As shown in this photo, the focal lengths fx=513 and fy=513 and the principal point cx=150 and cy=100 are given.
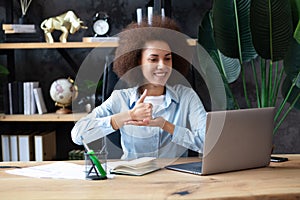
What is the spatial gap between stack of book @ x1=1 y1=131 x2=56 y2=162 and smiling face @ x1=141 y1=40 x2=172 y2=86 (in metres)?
1.43

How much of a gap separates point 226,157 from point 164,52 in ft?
1.99

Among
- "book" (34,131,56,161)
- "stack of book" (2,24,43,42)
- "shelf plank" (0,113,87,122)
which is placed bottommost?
"book" (34,131,56,161)

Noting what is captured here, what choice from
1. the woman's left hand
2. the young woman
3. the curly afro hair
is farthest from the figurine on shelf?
the woman's left hand

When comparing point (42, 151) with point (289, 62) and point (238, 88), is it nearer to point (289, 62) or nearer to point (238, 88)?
point (238, 88)

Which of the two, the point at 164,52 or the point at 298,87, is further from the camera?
the point at 298,87

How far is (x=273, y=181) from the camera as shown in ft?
5.56

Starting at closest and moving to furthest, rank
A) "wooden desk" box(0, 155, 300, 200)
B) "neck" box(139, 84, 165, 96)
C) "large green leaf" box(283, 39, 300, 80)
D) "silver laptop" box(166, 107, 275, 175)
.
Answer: "wooden desk" box(0, 155, 300, 200) → "silver laptop" box(166, 107, 275, 175) → "neck" box(139, 84, 165, 96) → "large green leaf" box(283, 39, 300, 80)

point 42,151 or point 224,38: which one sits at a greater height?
point 224,38

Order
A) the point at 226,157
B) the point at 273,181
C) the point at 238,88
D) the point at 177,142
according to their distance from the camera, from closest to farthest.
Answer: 1. the point at 273,181
2. the point at 226,157
3. the point at 177,142
4. the point at 238,88

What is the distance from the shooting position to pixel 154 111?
2275mm

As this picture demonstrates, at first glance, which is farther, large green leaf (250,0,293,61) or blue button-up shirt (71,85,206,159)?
large green leaf (250,0,293,61)

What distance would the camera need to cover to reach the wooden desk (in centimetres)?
152

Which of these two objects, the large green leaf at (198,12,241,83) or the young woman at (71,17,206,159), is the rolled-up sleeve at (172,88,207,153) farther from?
the large green leaf at (198,12,241,83)

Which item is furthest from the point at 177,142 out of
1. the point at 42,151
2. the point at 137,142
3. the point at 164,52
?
the point at 42,151
